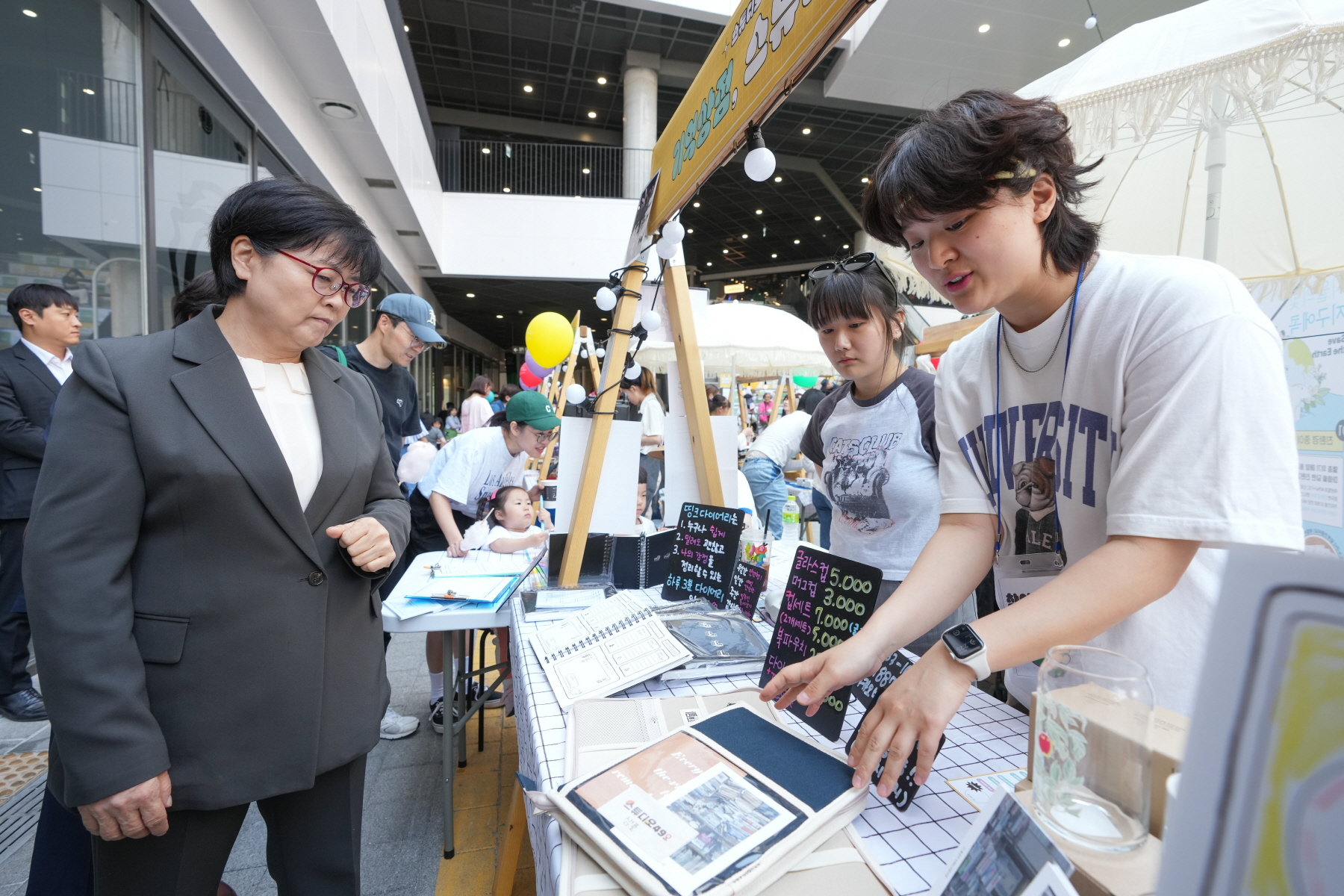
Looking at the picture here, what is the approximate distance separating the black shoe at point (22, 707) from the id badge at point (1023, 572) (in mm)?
3853

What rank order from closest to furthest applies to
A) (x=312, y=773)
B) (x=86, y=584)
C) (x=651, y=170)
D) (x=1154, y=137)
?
(x=86, y=584), (x=312, y=773), (x=651, y=170), (x=1154, y=137)

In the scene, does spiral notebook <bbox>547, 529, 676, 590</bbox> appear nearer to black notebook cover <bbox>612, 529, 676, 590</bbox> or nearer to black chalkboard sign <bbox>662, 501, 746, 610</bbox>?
black notebook cover <bbox>612, 529, 676, 590</bbox>

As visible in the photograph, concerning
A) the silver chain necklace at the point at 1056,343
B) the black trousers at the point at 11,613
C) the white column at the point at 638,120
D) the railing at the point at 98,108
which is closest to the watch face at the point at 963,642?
the silver chain necklace at the point at 1056,343

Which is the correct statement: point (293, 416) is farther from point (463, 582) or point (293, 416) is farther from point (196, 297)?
point (463, 582)

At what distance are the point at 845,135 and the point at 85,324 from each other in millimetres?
14158

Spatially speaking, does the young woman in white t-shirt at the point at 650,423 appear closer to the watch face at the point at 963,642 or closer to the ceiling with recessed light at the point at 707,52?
the ceiling with recessed light at the point at 707,52

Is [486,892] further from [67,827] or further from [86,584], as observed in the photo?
[86,584]

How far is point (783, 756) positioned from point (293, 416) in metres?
1.13

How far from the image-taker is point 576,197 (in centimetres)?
1084

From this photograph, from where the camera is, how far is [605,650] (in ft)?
4.46

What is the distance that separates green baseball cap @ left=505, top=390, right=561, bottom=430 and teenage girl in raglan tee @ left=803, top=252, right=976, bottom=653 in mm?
1463

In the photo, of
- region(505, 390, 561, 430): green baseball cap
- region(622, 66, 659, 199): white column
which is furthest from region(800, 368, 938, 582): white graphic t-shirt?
region(622, 66, 659, 199): white column

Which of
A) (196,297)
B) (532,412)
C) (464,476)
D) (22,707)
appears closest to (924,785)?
(196,297)

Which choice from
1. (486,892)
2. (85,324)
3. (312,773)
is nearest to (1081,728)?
(312,773)
